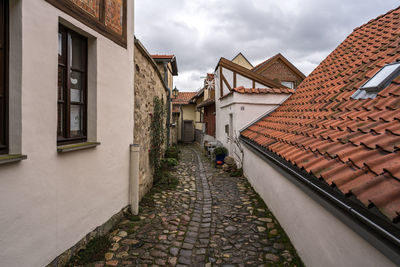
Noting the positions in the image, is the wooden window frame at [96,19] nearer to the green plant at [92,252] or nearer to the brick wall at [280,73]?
the green plant at [92,252]

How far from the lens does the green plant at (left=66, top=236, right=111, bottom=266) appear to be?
3106 mm

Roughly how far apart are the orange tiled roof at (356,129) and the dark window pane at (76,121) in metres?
2.87

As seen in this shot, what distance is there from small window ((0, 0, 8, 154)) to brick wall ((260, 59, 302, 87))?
16.5 meters

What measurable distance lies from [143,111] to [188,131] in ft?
53.4

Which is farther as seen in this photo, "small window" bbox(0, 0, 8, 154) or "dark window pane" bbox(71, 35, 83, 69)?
"dark window pane" bbox(71, 35, 83, 69)

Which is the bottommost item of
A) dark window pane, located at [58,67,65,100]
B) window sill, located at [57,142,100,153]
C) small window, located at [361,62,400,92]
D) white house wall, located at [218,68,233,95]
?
window sill, located at [57,142,100,153]

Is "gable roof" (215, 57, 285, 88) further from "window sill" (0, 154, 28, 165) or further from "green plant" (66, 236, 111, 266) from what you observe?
"window sill" (0, 154, 28, 165)

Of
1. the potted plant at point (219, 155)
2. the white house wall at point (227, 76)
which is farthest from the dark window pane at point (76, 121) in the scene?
the white house wall at point (227, 76)

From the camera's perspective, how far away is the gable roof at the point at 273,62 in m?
17.0

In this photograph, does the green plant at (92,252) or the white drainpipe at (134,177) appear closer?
the green plant at (92,252)

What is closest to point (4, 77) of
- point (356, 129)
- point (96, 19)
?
point (96, 19)

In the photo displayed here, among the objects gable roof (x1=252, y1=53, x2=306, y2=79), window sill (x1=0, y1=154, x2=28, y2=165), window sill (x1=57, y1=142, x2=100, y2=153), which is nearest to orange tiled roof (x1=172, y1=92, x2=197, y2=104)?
gable roof (x1=252, y1=53, x2=306, y2=79)

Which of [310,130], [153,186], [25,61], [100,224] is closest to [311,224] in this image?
[310,130]

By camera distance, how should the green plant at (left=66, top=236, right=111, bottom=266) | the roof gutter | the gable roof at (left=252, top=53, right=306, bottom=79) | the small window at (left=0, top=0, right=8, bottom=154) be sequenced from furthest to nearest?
the gable roof at (left=252, top=53, right=306, bottom=79) → the green plant at (left=66, top=236, right=111, bottom=266) → the small window at (left=0, top=0, right=8, bottom=154) → the roof gutter
